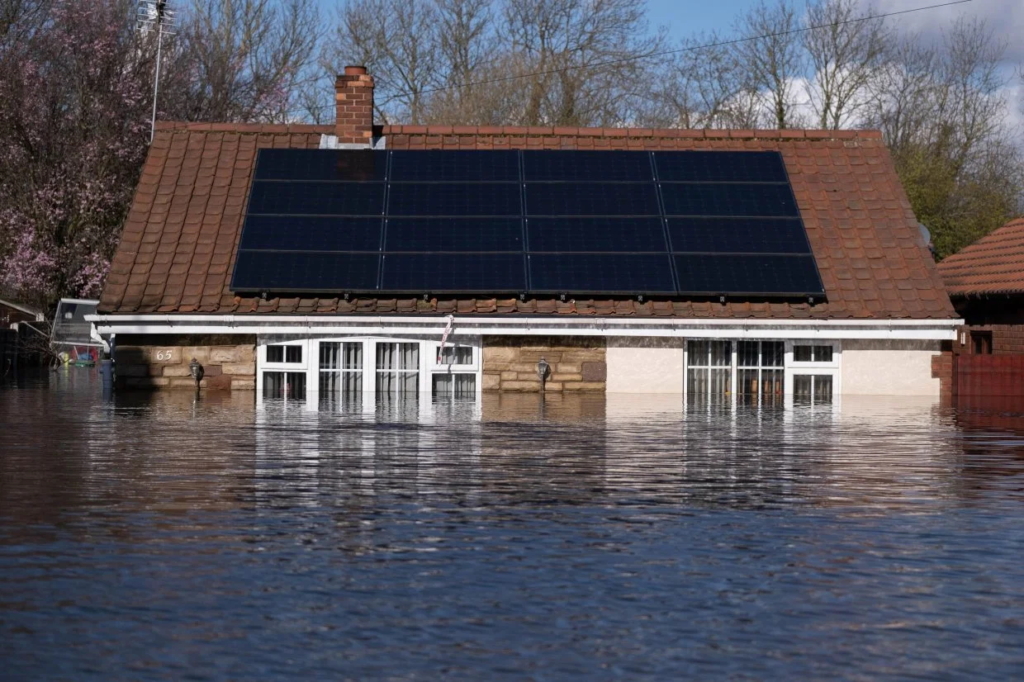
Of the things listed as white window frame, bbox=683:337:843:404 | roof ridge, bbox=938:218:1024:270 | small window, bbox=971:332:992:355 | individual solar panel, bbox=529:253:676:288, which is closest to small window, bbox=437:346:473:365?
individual solar panel, bbox=529:253:676:288

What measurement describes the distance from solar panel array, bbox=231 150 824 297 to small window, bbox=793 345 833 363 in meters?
1.23

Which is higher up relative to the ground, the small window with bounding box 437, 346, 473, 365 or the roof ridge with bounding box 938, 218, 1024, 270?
the roof ridge with bounding box 938, 218, 1024, 270

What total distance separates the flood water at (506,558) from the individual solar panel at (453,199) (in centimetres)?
1006

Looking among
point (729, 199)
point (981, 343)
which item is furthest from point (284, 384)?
point (981, 343)

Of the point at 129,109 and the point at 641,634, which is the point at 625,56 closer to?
the point at 129,109

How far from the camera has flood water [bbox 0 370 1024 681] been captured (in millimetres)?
7840

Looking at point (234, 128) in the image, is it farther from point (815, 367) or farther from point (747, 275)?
point (815, 367)

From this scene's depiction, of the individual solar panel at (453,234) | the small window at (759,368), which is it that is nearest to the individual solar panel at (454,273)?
the individual solar panel at (453,234)

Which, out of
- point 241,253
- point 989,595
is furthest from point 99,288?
point 989,595

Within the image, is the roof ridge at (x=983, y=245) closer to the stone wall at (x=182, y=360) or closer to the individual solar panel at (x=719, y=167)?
the individual solar panel at (x=719, y=167)

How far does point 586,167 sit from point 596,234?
2.66 metres

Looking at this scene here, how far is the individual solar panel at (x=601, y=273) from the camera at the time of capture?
26297 mm

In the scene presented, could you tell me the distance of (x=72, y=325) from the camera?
4475 cm

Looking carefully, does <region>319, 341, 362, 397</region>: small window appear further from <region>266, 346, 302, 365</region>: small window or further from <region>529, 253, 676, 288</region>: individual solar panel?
<region>529, 253, 676, 288</region>: individual solar panel
